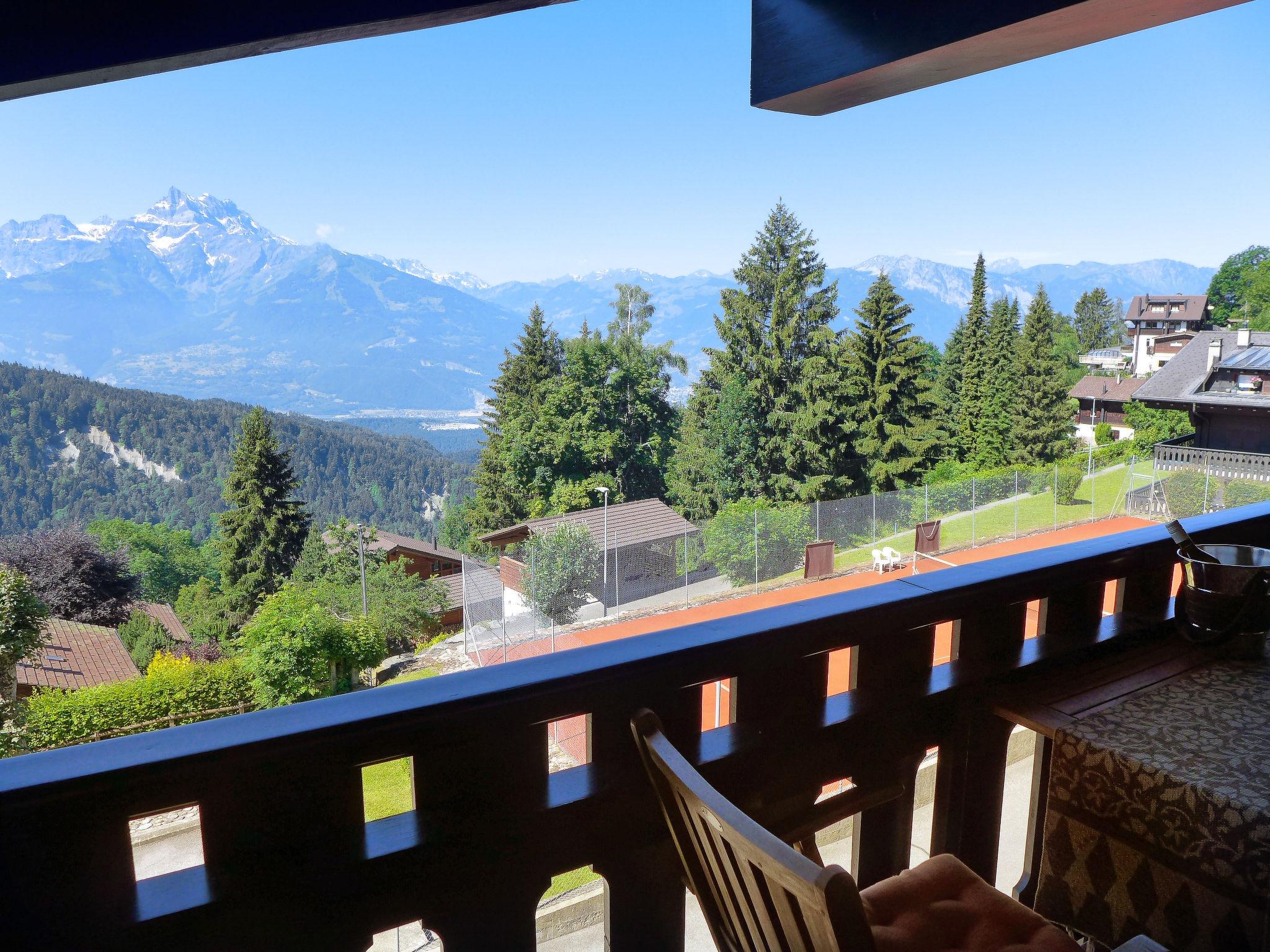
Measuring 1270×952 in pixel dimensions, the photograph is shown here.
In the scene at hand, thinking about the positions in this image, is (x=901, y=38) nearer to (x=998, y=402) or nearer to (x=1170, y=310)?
(x=998, y=402)

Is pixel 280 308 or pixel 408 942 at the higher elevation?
pixel 280 308

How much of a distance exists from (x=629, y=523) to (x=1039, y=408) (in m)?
13.2

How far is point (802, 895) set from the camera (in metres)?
0.39

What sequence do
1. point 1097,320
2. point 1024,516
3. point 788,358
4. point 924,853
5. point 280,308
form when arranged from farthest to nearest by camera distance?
point 280,308 → point 1097,320 → point 788,358 → point 1024,516 → point 924,853

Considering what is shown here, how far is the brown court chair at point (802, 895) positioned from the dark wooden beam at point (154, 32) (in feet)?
2.12

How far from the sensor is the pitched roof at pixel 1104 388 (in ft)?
91.0

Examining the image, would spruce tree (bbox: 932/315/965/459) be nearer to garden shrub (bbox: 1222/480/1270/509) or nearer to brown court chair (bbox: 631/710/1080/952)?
garden shrub (bbox: 1222/480/1270/509)

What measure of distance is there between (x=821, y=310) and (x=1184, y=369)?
335 inches

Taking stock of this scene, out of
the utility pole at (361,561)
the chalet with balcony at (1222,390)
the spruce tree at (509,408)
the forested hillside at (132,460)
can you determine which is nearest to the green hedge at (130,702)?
the utility pole at (361,561)

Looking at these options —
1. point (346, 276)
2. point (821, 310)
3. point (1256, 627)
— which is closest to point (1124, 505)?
point (821, 310)

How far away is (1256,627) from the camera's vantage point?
0.96m

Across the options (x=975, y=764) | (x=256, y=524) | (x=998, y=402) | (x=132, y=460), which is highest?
(x=975, y=764)

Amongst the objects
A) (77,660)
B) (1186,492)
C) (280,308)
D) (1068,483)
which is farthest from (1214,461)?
(280,308)

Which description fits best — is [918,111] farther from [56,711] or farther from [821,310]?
[56,711]
